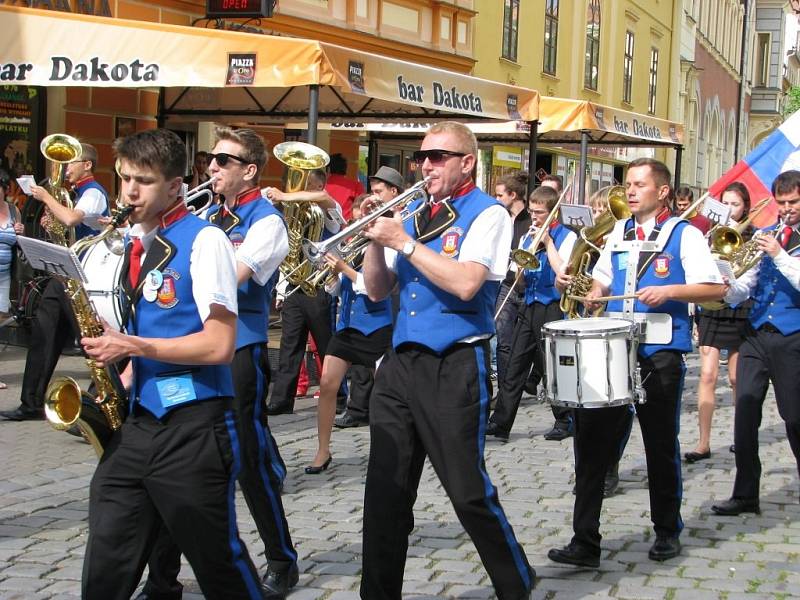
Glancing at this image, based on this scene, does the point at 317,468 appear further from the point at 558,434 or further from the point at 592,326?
the point at 592,326

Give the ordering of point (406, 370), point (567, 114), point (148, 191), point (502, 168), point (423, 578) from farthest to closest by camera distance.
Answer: point (502, 168) → point (567, 114) → point (423, 578) → point (406, 370) → point (148, 191)

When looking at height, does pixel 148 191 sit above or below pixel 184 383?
above

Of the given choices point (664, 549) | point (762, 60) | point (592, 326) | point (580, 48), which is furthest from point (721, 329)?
point (762, 60)

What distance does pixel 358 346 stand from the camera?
27.0ft

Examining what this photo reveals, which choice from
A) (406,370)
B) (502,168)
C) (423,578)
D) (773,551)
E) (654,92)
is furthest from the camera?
(654,92)

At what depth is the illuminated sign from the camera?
14273mm

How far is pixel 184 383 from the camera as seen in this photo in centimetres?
389

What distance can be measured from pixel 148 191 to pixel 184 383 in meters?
0.59

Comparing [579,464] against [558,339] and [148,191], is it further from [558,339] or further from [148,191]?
[148,191]

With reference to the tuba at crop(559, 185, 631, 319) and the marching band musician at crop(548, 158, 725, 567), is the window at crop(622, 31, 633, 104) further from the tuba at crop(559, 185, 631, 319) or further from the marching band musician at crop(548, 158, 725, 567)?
the marching band musician at crop(548, 158, 725, 567)

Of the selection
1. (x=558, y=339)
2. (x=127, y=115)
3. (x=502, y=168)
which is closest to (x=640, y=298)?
(x=558, y=339)

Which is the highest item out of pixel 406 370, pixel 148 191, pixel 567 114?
pixel 567 114

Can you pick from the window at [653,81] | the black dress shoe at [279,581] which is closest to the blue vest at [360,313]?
the black dress shoe at [279,581]

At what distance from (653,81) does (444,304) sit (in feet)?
114
